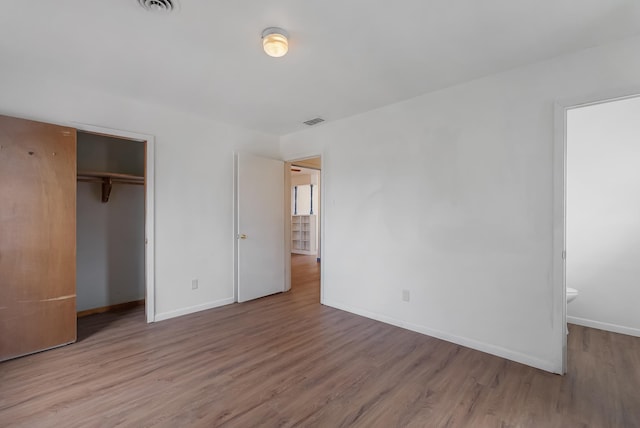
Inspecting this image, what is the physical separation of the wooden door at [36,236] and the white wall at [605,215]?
517 cm

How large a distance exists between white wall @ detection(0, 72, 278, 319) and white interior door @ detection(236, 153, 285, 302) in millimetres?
150

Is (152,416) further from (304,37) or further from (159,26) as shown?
(304,37)

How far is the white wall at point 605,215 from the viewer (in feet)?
9.73

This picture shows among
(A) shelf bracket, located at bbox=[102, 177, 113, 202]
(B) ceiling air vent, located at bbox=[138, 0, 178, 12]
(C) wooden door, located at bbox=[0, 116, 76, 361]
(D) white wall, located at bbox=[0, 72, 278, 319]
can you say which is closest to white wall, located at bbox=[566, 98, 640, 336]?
(B) ceiling air vent, located at bbox=[138, 0, 178, 12]

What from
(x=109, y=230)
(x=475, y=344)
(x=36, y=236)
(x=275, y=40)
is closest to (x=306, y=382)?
(x=475, y=344)

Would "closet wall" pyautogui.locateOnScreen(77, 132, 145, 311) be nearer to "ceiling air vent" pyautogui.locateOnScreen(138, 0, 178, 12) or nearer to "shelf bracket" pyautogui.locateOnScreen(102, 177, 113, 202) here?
"shelf bracket" pyautogui.locateOnScreen(102, 177, 113, 202)

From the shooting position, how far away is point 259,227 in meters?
4.30

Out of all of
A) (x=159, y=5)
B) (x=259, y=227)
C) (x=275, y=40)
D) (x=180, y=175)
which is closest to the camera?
(x=159, y=5)

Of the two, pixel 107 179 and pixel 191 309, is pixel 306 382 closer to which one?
pixel 191 309

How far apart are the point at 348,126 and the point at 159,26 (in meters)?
2.28

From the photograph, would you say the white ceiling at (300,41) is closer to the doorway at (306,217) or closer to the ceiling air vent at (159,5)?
the ceiling air vent at (159,5)

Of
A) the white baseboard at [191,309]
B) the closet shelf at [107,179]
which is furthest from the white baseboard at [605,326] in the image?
the closet shelf at [107,179]

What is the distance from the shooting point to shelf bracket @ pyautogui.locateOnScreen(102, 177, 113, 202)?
3654mm

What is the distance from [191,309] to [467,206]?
336cm
